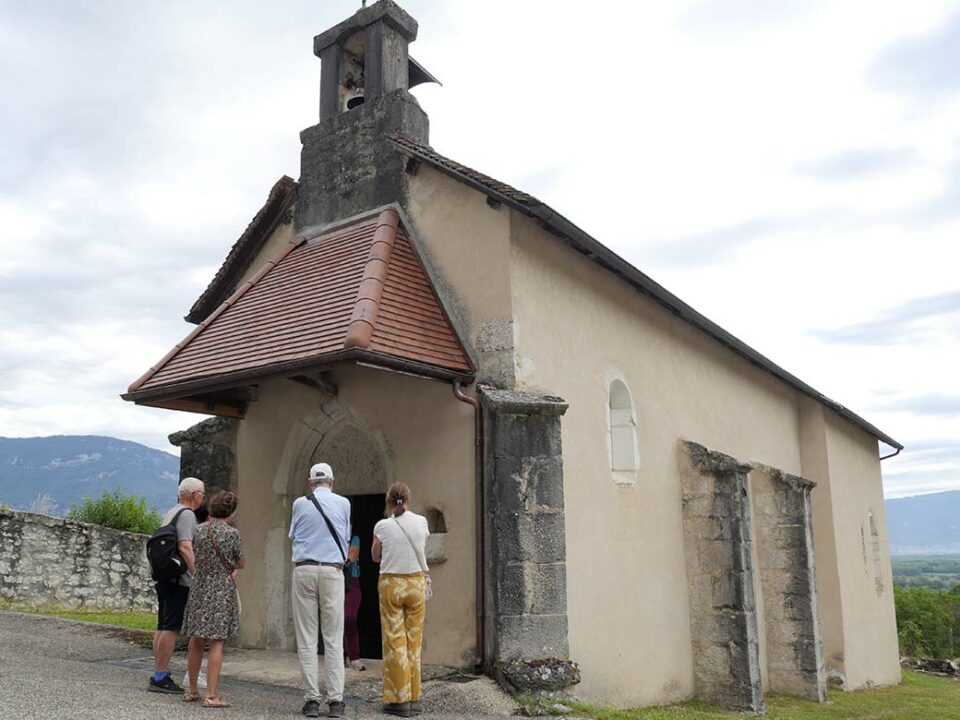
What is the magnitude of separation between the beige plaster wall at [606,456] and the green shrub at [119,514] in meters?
15.1

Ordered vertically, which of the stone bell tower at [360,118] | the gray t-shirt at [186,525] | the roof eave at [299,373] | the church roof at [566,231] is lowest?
the gray t-shirt at [186,525]

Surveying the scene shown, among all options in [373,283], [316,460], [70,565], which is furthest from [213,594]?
[70,565]

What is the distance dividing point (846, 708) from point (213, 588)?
9.08 meters

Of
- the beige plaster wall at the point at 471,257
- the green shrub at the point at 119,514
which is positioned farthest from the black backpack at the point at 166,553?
the green shrub at the point at 119,514

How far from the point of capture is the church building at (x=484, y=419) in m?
7.59

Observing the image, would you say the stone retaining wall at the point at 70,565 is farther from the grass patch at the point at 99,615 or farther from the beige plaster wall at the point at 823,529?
the beige plaster wall at the point at 823,529

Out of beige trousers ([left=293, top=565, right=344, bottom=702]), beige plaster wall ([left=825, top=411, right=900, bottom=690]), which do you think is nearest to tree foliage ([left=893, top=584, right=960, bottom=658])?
beige plaster wall ([left=825, top=411, right=900, bottom=690])

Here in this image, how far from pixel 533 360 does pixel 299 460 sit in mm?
3038

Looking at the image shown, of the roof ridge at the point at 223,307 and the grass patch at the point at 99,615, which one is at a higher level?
the roof ridge at the point at 223,307

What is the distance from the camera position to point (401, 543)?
246 inches

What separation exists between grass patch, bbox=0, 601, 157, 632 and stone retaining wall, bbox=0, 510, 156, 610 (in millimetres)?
165

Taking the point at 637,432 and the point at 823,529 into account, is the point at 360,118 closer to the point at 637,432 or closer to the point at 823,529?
the point at 637,432

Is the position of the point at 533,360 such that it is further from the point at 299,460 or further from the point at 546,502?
the point at 299,460

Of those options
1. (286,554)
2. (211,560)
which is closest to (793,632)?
(286,554)
